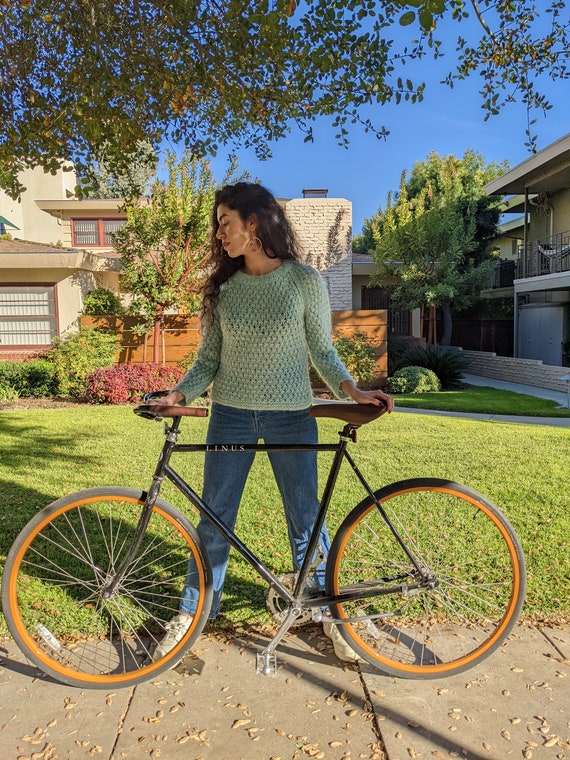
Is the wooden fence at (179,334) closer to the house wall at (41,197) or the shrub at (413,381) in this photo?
the shrub at (413,381)

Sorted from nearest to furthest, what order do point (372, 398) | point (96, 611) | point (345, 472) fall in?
point (372, 398), point (96, 611), point (345, 472)

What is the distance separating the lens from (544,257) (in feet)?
60.2

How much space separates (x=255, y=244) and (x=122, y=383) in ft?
31.7

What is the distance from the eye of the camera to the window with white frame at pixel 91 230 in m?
22.2

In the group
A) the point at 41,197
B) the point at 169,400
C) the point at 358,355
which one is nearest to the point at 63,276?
the point at 358,355

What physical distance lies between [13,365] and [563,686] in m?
12.8

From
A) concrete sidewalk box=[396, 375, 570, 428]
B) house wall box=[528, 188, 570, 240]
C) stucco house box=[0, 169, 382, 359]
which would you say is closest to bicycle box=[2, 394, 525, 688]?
concrete sidewalk box=[396, 375, 570, 428]

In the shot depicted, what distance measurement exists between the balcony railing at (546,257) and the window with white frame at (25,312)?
13226 mm

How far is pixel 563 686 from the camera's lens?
2404mm

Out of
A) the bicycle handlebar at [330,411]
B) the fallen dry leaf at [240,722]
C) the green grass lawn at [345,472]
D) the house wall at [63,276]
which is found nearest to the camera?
the fallen dry leaf at [240,722]

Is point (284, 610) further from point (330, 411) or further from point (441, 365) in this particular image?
point (441, 365)

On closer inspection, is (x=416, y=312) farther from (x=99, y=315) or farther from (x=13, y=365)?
(x=13, y=365)

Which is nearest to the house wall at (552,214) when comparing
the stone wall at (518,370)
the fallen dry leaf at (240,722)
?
the stone wall at (518,370)

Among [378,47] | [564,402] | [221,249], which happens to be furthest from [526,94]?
[564,402]
